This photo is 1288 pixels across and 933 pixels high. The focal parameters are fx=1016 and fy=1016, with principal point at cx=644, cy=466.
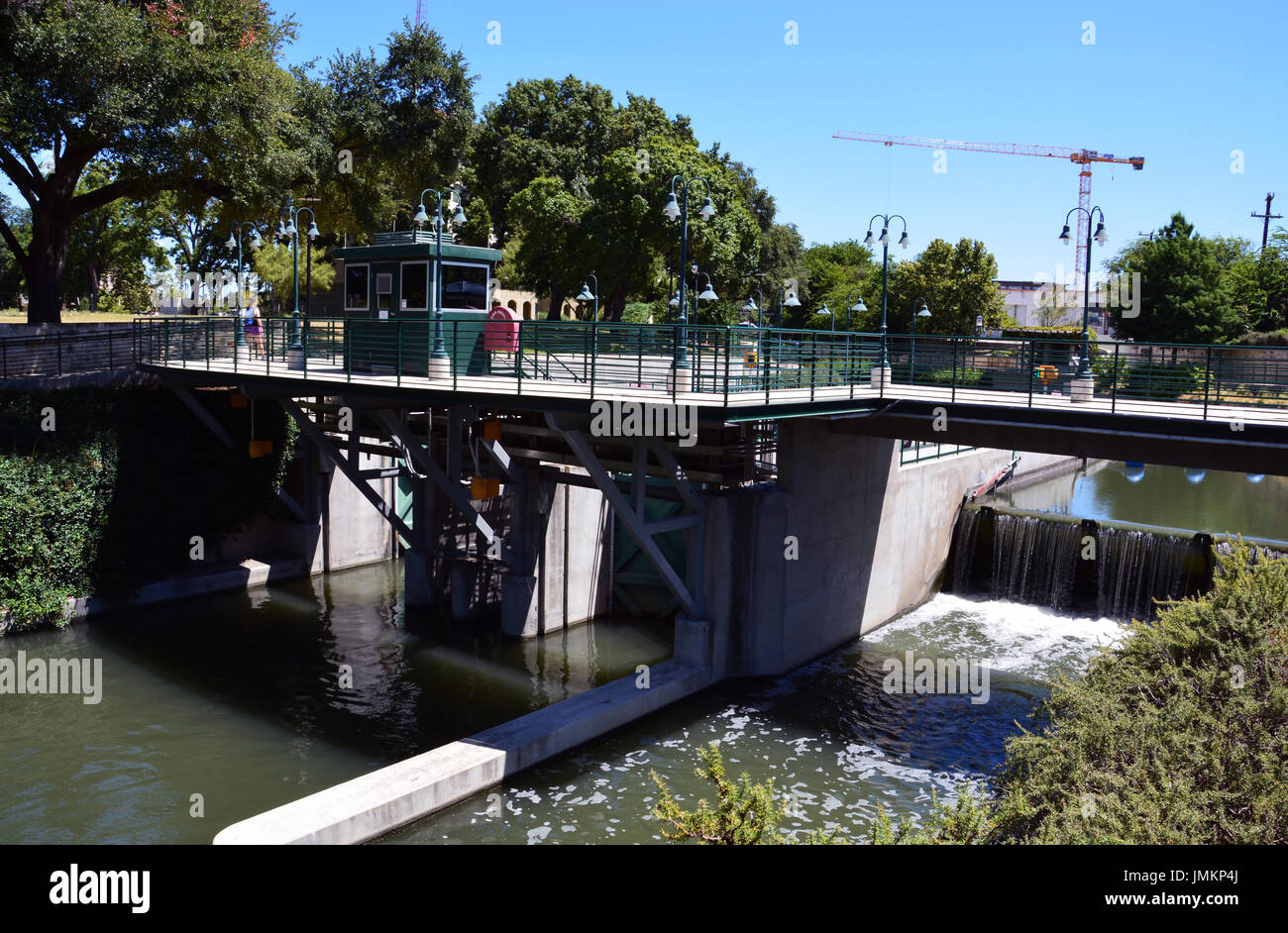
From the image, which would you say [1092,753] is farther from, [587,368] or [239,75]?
[239,75]

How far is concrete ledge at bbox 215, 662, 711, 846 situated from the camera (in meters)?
11.6

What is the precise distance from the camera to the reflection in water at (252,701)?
13258 mm

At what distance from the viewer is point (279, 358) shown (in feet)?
77.8

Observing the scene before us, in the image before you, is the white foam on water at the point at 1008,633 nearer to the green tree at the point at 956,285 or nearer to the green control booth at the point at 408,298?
the green control booth at the point at 408,298

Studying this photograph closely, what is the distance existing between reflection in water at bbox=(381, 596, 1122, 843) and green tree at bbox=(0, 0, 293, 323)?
18.7 meters

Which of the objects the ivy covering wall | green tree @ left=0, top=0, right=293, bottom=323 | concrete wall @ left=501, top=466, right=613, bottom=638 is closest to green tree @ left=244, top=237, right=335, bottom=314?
green tree @ left=0, top=0, right=293, bottom=323

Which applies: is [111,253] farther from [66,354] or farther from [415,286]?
[415,286]

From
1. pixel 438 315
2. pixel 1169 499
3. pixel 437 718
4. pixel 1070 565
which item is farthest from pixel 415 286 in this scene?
pixel 1169 499

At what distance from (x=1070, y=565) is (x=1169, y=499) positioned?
20.5 m

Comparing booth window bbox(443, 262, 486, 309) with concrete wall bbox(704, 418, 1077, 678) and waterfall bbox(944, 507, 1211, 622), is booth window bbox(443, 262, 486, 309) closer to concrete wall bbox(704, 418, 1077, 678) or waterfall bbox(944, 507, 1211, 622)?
concrete wall bbox(704, 418, 1077, 678)

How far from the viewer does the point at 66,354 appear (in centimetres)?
2442

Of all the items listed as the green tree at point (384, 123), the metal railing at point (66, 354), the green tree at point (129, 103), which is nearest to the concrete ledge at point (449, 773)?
the metal railing at point (66, 354)

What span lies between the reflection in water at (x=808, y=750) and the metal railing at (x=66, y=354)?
15.1m
